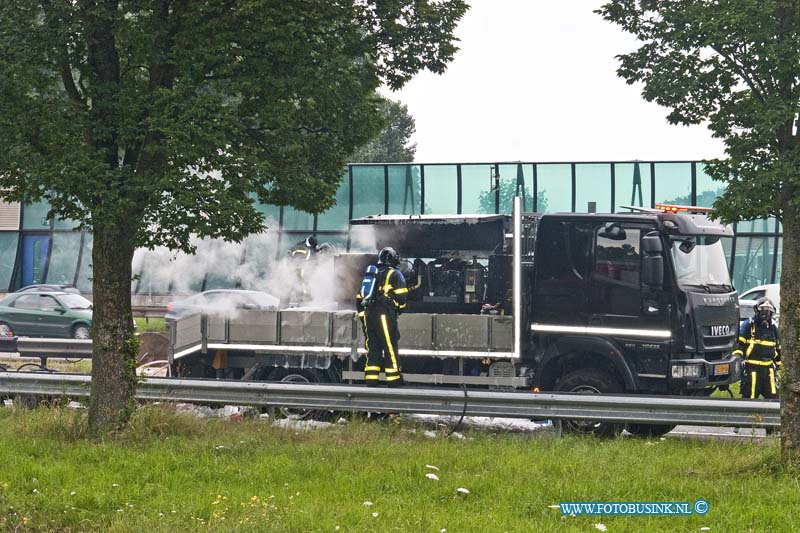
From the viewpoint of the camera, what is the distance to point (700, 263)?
1144 cm

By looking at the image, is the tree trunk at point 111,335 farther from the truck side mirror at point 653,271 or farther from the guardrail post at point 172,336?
the truck side mirror at point 653,271

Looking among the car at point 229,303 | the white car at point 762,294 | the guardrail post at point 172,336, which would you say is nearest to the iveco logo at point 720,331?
the car at point 229,303

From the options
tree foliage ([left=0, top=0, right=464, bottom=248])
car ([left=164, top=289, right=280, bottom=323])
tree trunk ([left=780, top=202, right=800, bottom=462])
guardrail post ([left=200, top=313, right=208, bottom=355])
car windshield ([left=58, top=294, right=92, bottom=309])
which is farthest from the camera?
car windshield ([left=58, top=294, right=92, bottom=309])

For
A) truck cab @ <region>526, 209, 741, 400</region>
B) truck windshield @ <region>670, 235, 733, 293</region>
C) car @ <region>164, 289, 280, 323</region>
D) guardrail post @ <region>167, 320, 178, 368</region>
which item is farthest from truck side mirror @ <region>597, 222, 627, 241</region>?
guardrail post @ <region>167, 320, 178, 368</region>

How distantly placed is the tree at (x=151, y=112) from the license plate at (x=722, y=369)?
5.03 m

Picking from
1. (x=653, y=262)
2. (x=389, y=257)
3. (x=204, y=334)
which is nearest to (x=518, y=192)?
→ (x=389, y=257)

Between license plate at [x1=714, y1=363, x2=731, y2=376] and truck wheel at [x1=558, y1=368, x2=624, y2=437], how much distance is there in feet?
3.59

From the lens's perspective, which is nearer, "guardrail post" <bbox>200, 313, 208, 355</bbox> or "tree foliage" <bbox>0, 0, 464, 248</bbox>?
"tree foliage" <bbox>0, 0, 464, 248</bbox>

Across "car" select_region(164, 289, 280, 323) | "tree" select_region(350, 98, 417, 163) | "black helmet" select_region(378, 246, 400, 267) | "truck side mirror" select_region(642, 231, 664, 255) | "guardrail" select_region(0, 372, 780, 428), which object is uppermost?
"tree" select_region(350, 98, 417, 163)

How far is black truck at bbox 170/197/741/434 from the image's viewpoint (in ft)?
36.4

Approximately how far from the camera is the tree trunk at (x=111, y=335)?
33.7 ft

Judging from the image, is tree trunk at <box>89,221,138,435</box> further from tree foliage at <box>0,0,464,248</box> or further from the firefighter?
the firefighter

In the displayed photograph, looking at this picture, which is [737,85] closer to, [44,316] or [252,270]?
[252,270]

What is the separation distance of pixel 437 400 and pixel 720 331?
3401mm
